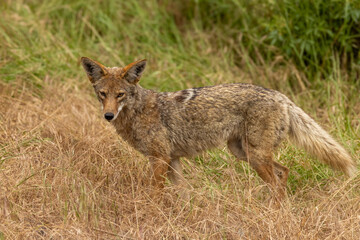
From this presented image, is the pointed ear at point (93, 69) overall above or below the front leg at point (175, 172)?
above

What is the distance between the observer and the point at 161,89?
Result: 26.7 feet

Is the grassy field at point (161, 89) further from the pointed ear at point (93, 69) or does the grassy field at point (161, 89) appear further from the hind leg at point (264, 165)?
the pointed ear at point (93, 69)

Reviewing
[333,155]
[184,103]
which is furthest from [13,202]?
[333,155]

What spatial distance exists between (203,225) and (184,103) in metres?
1.55

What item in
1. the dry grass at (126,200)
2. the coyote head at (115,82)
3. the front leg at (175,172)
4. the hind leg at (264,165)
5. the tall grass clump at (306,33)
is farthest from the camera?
the tall grass clump at (306,33)

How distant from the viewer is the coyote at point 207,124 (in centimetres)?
538

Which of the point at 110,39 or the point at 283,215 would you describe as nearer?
the point at 283,215

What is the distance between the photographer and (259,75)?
8703 mm

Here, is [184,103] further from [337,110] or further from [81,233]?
[337,110]

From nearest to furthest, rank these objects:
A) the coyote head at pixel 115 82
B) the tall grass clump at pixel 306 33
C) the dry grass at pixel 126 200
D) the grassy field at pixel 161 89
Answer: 1. the dry grass at pixel 126 200
2. the grassy field at pixel 161 89
3. the coyote head at pixel 115 82
4. the tall grass clump at pixel 306 33

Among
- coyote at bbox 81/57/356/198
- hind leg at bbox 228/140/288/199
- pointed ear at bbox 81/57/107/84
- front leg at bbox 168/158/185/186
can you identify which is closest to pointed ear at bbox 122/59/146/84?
coyote at bbox 81/57/356/198

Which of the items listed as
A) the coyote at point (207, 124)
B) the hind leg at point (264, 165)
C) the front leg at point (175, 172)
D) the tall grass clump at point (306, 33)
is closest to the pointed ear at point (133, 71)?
the coyote at point (207, 124)

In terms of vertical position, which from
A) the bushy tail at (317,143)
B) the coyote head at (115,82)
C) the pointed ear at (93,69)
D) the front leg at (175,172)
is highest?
the pointed ear at (93,69)

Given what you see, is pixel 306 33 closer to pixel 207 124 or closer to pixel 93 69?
pixel 207 124
